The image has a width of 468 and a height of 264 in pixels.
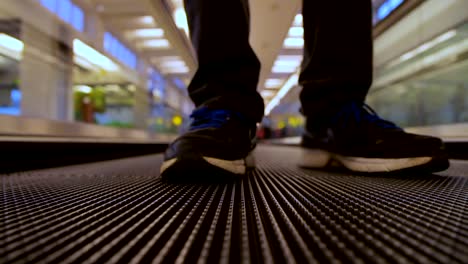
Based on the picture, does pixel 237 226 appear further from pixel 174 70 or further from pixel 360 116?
pixel 174 70

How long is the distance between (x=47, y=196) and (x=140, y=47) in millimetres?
9075

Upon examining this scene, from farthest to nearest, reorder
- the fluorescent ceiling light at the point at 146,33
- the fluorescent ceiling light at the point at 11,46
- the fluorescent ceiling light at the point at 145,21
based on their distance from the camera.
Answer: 1. the fluorescent ceiling light at the point at 146,33
2. the fluorescent ceiling light at the point at 145,21
3. the fluorescent ceiling light at the point at 11,46

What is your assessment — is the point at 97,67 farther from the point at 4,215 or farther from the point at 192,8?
the point at 4,215

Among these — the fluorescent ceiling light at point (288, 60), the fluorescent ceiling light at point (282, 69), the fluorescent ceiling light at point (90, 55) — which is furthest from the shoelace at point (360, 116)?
the fluorescent ceiling light at point (282, 69)

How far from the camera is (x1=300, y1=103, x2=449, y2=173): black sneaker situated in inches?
26.9

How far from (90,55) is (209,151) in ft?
10.9

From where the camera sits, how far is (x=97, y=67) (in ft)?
12.0

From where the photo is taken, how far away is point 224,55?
758mm

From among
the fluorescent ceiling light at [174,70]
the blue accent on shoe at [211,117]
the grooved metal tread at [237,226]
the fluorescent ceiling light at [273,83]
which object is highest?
the fluorescent ceiling light at [174,70]

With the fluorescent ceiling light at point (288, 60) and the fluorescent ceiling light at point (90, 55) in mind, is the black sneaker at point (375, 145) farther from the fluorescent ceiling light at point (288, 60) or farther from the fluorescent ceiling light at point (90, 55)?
the fluorescent ceiling light at point (288, 60)

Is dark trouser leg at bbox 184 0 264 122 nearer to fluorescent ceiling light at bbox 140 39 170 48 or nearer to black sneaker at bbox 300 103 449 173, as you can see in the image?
black sneaker at bbox 300 103 449 173

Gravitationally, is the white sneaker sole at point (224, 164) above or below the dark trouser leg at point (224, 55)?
below

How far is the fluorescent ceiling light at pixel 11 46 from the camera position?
2.12 metres

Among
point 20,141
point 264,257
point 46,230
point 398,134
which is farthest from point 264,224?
point 20,141
